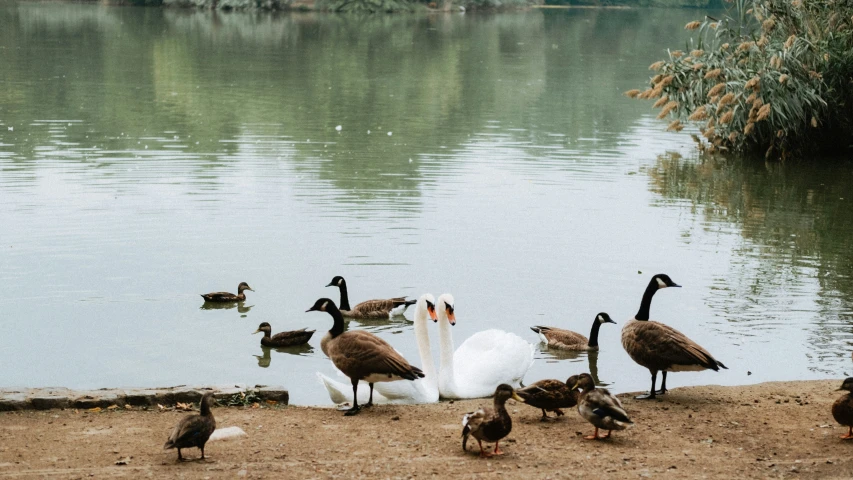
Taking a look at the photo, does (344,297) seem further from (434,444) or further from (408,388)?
(434,444)

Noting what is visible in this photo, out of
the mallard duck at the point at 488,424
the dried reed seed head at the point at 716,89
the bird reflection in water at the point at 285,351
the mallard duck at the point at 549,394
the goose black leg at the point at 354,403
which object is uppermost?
the dried reed seed head at the point at 716,89

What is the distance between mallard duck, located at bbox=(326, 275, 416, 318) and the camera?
1233 centimetres

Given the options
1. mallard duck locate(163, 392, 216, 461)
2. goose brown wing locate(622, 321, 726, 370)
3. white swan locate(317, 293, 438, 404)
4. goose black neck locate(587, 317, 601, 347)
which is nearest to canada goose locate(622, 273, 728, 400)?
goose brown wing locate(622, 321, 726, 370)

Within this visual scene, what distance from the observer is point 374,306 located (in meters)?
12.4

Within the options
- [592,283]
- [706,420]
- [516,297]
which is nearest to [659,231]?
[592,283]

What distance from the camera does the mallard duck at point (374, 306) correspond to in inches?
485

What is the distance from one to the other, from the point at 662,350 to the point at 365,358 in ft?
7.99

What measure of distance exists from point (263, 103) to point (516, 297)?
736 inches

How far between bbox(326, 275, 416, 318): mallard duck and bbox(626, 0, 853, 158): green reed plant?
438 inches

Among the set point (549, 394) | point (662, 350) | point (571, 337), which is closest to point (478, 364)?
point (571, 337)

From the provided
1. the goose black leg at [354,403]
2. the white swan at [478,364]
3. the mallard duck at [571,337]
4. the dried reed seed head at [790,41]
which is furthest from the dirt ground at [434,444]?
the dried reed seed head at [790,41]

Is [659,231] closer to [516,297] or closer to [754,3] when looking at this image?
[516,297]

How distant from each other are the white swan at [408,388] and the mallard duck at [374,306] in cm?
234

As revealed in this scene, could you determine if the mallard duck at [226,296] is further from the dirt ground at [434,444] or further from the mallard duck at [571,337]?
the dirt ground at [434,444]
